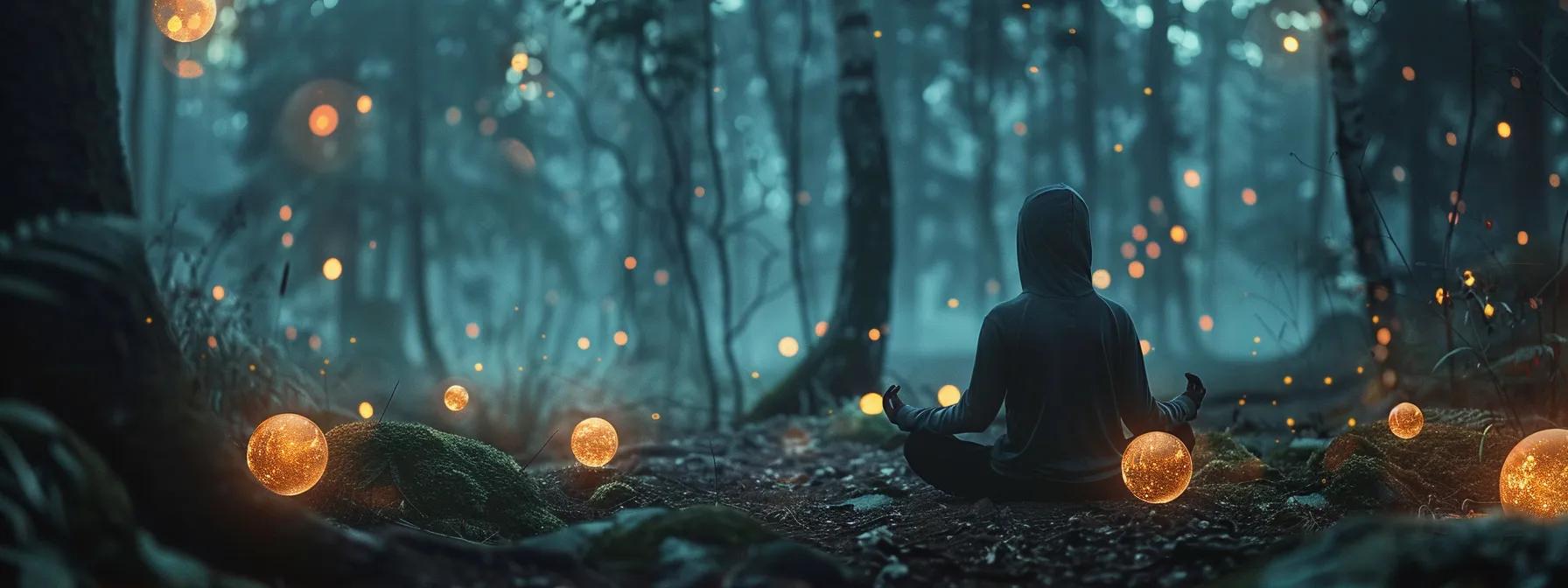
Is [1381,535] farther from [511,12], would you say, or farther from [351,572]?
[511,12]

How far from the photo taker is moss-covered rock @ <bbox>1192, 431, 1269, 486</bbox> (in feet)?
18.9

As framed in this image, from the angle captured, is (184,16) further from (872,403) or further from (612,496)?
(872,403)

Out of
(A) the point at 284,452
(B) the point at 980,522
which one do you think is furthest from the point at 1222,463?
(A) the point at 284,452

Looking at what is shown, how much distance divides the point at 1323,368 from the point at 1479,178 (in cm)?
517

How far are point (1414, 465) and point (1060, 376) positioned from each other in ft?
6.89

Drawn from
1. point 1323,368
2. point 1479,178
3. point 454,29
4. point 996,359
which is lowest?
point 1323,368

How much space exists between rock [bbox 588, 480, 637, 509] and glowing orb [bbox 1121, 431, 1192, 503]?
2.84 m

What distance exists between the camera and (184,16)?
23.5ft

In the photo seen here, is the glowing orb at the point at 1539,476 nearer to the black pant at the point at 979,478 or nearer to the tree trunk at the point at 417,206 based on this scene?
the black pant at the point at 979,478

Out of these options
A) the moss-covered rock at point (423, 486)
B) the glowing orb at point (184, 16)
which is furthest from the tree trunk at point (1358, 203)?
the glowing orb at point (184, 16)

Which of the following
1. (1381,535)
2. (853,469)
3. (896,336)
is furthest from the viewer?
(896,336)

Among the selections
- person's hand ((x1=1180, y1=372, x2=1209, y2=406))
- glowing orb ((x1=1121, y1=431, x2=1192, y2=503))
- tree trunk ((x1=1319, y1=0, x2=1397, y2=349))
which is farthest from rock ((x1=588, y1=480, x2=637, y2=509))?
tree trunk ((x1=1319, y1=0, x2=1397, y2=349))

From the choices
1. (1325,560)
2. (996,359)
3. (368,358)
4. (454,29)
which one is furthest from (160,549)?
(454,29)

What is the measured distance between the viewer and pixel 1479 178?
18484 mm
